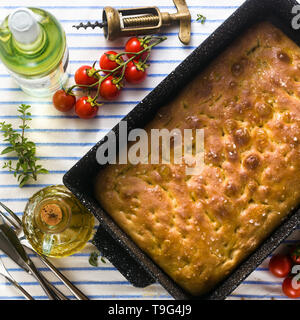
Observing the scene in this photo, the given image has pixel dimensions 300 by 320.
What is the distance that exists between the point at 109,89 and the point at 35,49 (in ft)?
1.26

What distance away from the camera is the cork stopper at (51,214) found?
5.84 ft

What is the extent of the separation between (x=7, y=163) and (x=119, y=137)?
62cm

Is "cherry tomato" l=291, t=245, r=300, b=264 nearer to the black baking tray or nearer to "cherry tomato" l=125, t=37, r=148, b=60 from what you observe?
the black baking tray

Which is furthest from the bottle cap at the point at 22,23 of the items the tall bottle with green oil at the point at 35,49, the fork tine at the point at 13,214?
the fork tine at the point at 13,214

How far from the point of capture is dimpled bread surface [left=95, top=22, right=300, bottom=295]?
5.86 feet

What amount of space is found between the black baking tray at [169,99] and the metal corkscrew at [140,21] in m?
0.30

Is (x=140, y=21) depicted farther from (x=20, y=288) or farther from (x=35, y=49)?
Answer: (x=20, y=288)

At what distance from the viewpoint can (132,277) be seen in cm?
197

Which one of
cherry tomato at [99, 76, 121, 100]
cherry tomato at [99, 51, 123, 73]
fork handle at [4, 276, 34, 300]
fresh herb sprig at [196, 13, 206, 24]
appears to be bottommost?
fork handle at [4, 276, 34, 300]

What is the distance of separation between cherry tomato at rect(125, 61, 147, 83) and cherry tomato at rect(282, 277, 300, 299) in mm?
1148

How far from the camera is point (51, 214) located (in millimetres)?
1778

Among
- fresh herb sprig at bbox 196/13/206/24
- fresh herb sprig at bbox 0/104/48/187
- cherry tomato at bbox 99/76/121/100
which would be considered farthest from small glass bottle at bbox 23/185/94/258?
fresh herb sprig at bbox 196/13/206/24

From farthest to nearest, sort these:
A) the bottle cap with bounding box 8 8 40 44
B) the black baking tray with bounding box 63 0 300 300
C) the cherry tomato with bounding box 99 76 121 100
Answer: the cherry tomato with bounding box 99 76 121 100, the black baking tray with bounding box 63 0 300 300, the bottle cap with bounding box 8 8 40 44
